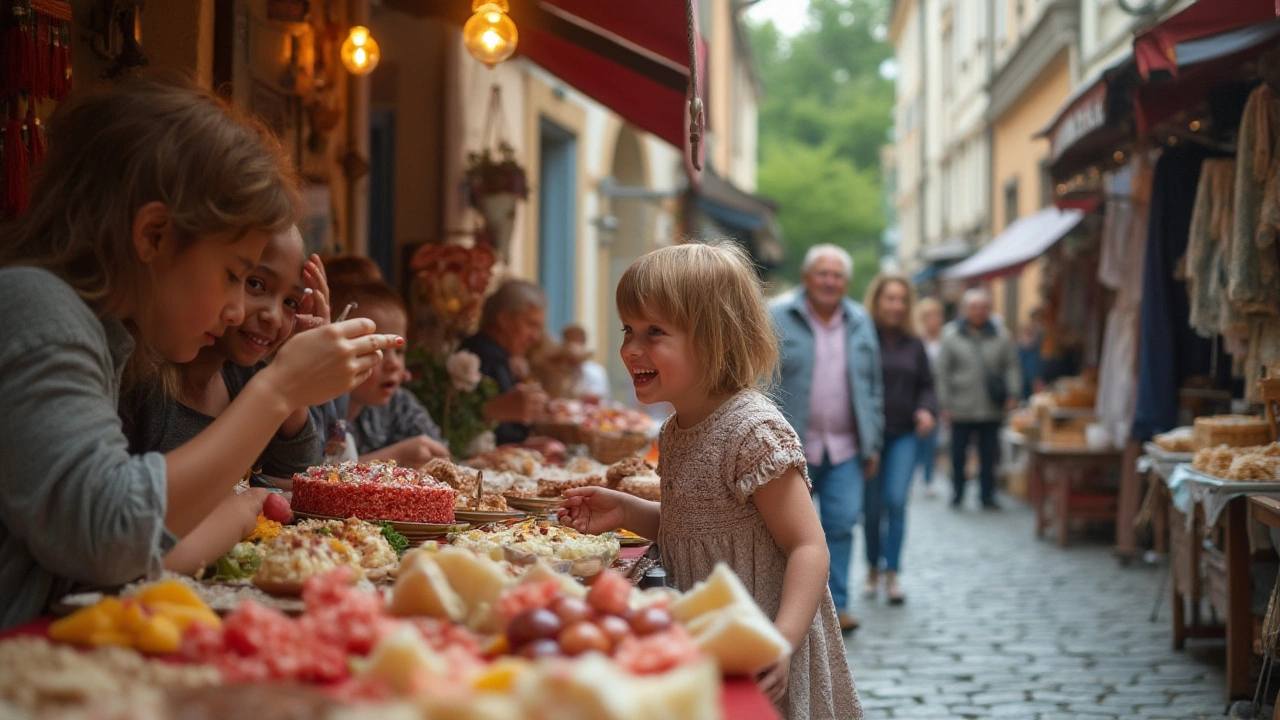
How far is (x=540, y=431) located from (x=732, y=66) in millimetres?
24091

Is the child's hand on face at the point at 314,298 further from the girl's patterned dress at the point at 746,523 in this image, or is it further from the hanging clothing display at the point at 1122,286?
the hanging clothing display at the point at 1122,286

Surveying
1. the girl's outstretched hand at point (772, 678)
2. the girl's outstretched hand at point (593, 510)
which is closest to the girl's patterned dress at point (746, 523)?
the girl's outstretched hand at point (593, 510)

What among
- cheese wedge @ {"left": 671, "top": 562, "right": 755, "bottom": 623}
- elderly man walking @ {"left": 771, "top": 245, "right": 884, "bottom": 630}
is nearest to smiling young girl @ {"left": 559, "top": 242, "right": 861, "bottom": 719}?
cheese wedge @ {"left": 671, "top": 562, "right": 755, "bottom": 623}

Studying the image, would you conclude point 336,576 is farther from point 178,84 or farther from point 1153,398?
point 1153,398

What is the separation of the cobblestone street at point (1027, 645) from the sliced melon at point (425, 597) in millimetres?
3713

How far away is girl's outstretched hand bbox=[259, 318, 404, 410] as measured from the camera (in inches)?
88.7

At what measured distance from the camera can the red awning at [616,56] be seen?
6.03m

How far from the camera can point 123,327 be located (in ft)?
7.63

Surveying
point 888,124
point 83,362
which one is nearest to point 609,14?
point 83,362

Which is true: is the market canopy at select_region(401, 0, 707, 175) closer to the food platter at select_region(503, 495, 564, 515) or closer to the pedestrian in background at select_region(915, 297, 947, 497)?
the food platter at select_region(503, 495, 564, 515)

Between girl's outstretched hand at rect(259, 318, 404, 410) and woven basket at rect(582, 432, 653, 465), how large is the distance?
3.68 m

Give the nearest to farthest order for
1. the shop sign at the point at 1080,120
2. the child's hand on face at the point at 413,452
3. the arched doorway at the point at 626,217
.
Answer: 1. the child's hand on face at the point at 413,452
2. the shop sign at the point at 1080,120
3. the arched doorway at the point at 626,217

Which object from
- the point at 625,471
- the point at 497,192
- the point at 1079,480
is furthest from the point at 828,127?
the point at 625,471

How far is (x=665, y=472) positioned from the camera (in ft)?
10.4
